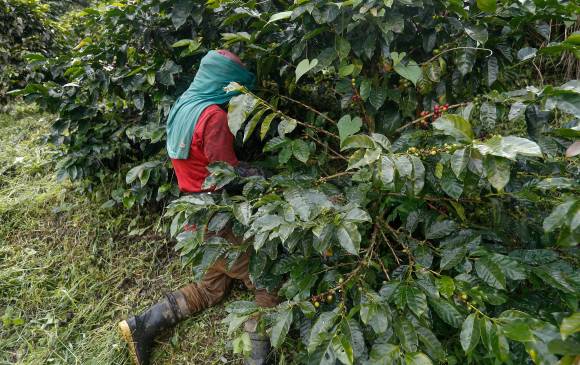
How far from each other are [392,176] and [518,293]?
0.89m

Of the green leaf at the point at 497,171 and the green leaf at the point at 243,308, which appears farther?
the green leaf at the point at 243,308

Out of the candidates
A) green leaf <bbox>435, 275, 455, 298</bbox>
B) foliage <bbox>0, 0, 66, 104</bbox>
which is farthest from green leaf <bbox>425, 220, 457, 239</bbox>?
foliage <bbox>0, 0, 66, 104</bbox>

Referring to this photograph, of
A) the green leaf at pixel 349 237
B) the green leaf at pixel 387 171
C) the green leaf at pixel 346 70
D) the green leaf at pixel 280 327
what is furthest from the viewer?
the green leaf at pixel 346 70

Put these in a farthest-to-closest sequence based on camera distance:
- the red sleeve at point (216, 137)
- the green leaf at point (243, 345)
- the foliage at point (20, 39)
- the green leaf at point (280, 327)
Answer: the foliage at point (20, 39)
the red sleeve at point (216, 137)
the green leaf at point (243, 345)
the green leaf at point (280, 327)

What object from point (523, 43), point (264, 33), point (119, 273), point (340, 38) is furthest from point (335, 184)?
point (119, 273)

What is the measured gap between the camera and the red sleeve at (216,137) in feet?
6.68

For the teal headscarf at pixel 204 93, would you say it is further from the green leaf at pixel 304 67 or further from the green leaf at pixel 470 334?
the green leaf at pixel 470 334

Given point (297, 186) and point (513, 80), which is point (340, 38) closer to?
point (297, 186)

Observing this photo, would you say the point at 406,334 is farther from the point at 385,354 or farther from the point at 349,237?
the point at 349,237

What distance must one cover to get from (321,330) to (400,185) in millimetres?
557

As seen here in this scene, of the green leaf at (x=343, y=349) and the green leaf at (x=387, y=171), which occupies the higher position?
the green leaf at (x=387, y=171)

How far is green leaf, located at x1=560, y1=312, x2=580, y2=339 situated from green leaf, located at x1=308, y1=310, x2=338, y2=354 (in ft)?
2.23

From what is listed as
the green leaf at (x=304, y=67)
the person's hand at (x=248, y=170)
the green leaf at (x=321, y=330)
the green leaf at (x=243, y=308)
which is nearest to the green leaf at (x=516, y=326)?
the green leaf at (x=321, y=330)

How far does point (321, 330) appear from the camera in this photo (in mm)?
1415
